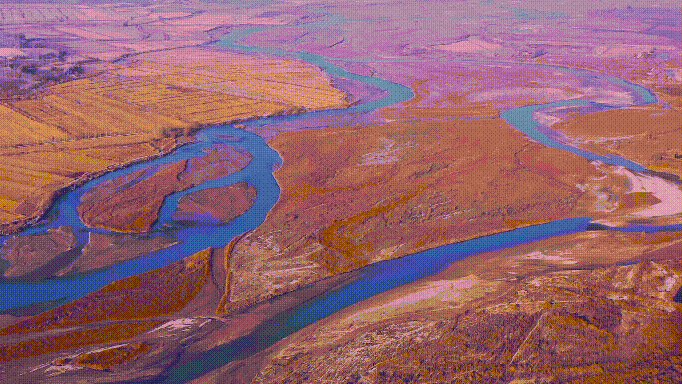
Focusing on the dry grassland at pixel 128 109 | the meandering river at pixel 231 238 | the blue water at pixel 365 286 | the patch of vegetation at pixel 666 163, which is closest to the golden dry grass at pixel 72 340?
the meandering river at pixel 231 238

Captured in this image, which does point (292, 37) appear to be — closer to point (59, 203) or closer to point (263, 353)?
point (59, 203)

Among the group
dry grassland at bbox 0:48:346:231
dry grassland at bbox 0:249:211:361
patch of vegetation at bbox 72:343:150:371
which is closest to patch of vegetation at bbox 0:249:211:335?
dry grassland at bbox 0:249:211:361

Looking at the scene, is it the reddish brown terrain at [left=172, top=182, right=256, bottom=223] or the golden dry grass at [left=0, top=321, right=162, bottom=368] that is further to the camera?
the reddish brown terrain at [left=172, top=182, right=256, bottom=223]

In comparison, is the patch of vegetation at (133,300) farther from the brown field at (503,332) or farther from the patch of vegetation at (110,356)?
the brown field at (503,332)

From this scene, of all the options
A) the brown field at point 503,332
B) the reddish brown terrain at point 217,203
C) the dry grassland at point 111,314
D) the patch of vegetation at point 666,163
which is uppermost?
the reddish brown terrain at point 217,203

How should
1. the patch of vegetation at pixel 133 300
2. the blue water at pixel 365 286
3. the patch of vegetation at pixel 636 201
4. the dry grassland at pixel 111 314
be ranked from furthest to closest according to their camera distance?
the patch of vegetation at pixel 636 201 → the patch of vegetation at pixel 133 300 → the dry grassland at pixel 111 314 → the blue water at pixel 365 286

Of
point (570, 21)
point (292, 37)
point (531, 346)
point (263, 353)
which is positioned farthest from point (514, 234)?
point (570, 21)

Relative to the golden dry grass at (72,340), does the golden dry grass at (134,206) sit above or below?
above

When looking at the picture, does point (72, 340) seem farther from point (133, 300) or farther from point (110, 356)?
point (133, 300)

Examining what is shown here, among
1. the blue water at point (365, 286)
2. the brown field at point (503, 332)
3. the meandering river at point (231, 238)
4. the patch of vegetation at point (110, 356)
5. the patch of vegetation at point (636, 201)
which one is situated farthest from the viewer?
the patch of vegetation at point (636, 201)

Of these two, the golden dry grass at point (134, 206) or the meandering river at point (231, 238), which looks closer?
the meandering river at point (231, 238)

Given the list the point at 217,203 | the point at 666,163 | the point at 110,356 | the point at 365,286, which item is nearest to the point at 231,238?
the point at 217,203

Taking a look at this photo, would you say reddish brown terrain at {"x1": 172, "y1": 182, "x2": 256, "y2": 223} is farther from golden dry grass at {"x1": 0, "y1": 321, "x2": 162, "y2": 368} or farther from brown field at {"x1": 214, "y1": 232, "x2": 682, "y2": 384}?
brown field at {"x1": 214, "y1": 232, "x2": 682, "y2": 384}
